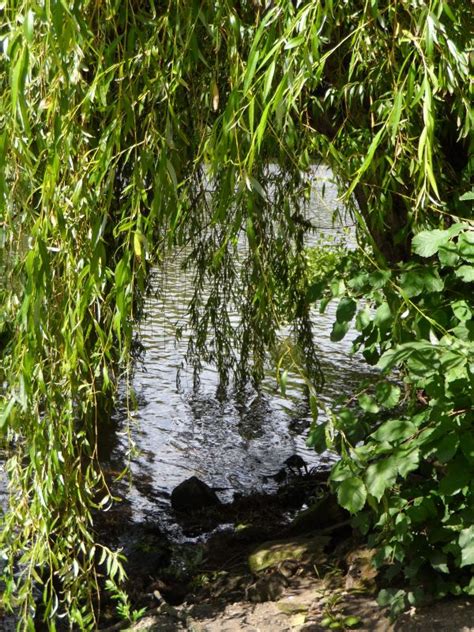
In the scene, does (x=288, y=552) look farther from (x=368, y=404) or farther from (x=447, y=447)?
(x=447, y=447)

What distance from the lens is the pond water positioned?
233 inches

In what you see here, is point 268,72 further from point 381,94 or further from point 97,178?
point 381,94

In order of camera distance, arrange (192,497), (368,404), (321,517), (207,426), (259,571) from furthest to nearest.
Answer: (207,426), (192,497), (321,517), (259,571), (368,404)

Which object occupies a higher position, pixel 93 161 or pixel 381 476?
pixel 93 161

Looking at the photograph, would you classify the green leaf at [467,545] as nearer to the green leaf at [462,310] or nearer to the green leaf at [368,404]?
the green leaf at [368,404]

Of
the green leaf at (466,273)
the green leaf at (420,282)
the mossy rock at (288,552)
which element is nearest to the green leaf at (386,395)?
the green leaf at (420,282)

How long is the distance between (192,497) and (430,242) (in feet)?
10.5

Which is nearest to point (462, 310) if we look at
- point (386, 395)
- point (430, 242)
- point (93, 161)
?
point (430, 242)

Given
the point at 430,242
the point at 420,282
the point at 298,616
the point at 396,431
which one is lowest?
the point at 298,616

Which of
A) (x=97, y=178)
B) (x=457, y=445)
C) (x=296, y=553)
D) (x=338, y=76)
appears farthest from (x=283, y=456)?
(x=97, y=178)

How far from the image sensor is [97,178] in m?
2.14

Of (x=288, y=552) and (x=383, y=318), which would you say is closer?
(x=383, y=318)

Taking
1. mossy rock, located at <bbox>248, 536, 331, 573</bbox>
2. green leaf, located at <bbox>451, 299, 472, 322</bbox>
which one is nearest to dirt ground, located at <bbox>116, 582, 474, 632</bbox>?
mossy rock, located at <bbox>248, 536, 331, 573</bbox>

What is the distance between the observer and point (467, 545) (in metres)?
2.65
